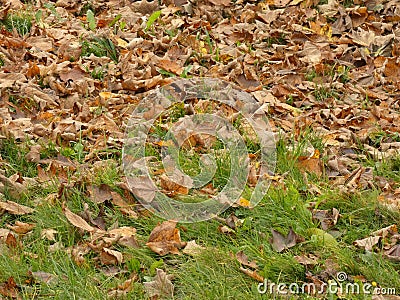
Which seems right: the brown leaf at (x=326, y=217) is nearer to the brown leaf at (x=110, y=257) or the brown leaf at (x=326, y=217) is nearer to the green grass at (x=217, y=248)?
the green grass at (x=217, y=248)

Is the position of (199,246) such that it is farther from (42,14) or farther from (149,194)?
(42,14)

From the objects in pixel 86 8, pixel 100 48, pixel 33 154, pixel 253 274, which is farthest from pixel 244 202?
pixel 86 8

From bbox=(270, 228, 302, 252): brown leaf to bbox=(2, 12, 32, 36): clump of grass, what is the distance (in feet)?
10.7

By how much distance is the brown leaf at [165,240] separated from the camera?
3.43 m

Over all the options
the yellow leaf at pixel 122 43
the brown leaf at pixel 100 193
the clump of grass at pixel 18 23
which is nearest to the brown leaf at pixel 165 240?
the brown leaf at pixel 100 193

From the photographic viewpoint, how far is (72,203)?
3820mm

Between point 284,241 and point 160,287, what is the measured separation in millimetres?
654

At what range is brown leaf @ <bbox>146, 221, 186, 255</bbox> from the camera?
3.43m

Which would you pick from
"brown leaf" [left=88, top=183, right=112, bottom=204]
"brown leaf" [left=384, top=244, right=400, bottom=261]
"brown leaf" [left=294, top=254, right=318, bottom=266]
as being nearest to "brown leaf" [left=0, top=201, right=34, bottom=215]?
"brown leaf" [left=88, top=183, right=112, bottom=204]

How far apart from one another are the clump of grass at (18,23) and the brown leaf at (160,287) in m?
3.23

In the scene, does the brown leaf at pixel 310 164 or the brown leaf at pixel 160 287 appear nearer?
the brown leaf at pixel 160 287

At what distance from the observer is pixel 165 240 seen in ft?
11.4

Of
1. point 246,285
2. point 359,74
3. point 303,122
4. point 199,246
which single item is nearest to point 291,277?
point 246,285

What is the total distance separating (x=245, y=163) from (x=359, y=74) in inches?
63.0
